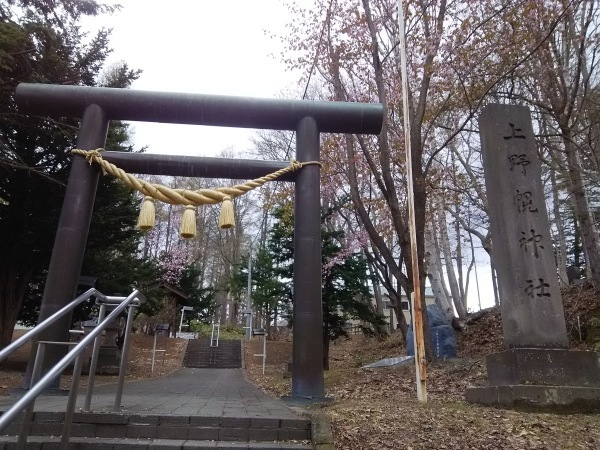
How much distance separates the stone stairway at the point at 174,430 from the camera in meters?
4.03

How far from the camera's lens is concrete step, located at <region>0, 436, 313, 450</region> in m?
3.78

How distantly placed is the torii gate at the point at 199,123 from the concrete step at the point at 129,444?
2.61m

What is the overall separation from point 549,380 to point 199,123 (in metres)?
6.25

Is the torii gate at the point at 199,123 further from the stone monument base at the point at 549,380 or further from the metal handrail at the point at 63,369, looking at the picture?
the stone monument base at the point at 549,380

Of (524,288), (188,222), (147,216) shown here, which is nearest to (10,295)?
(147,216)

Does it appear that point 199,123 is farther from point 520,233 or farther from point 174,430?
point 520,233

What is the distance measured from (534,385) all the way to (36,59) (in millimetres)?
10566

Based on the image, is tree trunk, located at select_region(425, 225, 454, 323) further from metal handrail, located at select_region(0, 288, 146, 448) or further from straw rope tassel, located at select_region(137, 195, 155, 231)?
metal handrail, located at select_region(0, 288, 146, 448)

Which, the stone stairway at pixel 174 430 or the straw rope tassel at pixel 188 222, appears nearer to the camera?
the stone stairway at pixel 174 430

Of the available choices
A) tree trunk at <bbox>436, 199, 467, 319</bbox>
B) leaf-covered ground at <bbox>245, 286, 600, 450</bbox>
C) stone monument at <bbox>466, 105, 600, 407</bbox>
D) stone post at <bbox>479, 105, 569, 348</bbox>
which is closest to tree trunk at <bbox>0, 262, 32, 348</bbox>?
leaf-covered ground at <bbox>245, 286, 600, 450</bbox>

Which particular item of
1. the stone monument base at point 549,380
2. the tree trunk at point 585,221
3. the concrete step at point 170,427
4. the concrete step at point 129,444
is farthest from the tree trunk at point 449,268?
the concrete step at point 129,444

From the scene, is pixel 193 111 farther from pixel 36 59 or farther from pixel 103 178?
pixel 103 178

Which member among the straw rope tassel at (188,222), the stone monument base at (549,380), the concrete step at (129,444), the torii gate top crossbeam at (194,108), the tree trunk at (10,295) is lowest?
the concrete step at (129,444)

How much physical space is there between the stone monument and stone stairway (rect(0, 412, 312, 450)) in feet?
9.94
